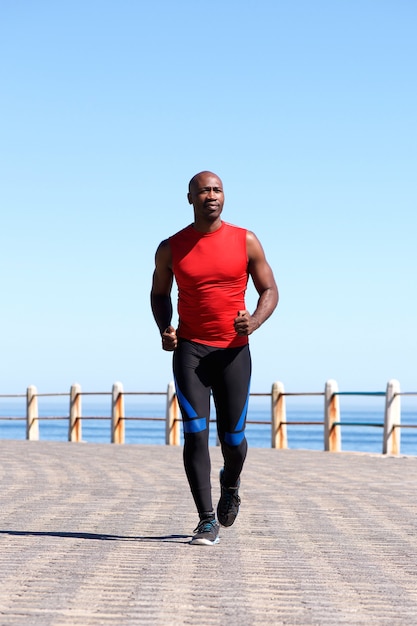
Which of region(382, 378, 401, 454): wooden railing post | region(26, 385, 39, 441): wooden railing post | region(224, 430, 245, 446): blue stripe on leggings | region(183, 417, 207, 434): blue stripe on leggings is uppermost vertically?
region(183, 417, 207, 434): blue stripe on leggings

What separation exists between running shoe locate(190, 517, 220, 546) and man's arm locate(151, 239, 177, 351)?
1.02m

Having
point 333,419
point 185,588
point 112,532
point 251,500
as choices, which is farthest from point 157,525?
point 333,419

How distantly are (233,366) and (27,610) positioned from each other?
2683 mm

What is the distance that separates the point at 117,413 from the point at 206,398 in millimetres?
16986

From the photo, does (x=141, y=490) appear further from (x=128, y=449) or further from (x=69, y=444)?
(x=69, y=444)

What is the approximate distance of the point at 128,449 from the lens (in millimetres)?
20391

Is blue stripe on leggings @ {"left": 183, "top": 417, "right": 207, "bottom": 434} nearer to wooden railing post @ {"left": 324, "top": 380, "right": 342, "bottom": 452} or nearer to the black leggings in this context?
the black leggings

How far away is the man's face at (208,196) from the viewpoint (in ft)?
22.2

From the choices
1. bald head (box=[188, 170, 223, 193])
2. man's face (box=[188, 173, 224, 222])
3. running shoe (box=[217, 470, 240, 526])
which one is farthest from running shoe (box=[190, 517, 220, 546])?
bald head (box=[188, 170, 223, 193])

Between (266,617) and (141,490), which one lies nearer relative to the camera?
(266,617)

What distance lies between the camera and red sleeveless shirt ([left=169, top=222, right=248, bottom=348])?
22.2 feet

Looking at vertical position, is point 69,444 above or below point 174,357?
below

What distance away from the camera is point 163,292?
709 centimetres

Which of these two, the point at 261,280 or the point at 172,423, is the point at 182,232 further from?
the point at 172,423
